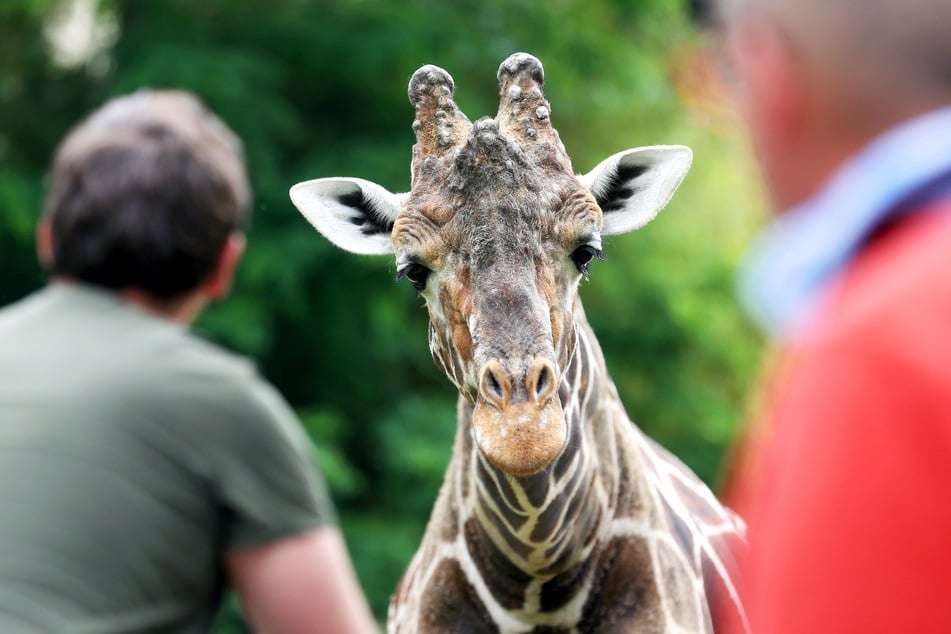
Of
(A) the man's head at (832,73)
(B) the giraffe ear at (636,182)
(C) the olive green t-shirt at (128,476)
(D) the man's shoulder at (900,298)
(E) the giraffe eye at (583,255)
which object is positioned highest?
(B) the giraffe ear at (636,182)

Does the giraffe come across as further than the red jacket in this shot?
Yes

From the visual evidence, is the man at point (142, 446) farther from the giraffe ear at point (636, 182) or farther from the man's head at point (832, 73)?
the man's head at point (832, 73)

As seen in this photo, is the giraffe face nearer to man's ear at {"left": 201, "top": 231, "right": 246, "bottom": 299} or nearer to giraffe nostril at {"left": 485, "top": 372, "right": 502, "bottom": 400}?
giraffe nostril at {"left": 485, "top": 372, "right": 502, "bottom": 400}

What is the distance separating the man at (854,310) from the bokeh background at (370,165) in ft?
22.7

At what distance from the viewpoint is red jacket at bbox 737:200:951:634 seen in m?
1.10

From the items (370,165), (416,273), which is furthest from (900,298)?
(370,165)

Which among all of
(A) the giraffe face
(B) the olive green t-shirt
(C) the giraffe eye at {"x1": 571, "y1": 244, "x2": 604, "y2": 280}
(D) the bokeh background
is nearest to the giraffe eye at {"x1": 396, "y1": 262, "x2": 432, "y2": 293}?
(A) the giraffe face

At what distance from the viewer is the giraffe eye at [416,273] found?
3469mm

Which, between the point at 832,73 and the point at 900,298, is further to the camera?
the point at 832,73

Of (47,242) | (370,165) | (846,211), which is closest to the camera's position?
(846,211)

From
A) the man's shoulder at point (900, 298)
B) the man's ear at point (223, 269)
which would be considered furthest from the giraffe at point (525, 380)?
the man's shoulder at point (900, 298)

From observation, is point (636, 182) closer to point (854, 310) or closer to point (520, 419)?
point (520, 419)

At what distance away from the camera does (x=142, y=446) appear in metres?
2.59

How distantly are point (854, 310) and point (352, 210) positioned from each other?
2.80 m
